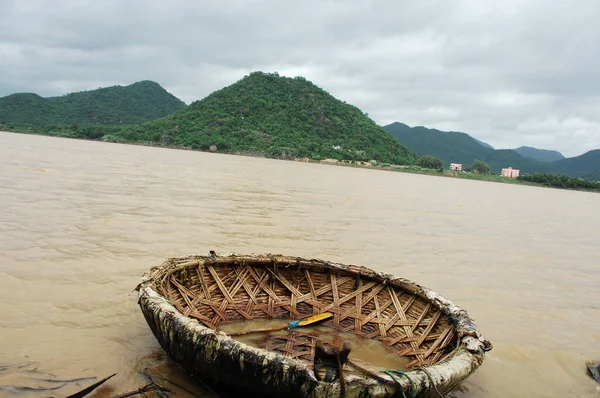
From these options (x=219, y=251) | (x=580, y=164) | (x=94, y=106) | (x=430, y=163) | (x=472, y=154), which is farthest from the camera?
(x=472, y=154)

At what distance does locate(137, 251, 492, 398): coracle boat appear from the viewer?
78.9 inches

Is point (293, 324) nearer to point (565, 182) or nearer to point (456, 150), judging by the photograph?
point (565, 182)

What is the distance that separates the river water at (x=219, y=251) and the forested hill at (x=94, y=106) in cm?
6049

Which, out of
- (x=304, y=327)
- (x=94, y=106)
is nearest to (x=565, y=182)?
(x=304, y=327)

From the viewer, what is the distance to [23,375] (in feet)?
8.07

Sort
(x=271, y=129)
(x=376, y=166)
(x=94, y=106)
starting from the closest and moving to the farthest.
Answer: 1. (x=376, y=166)
2. (x=271, y=129)
3. (x=94, y=106)

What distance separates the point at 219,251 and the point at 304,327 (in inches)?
109

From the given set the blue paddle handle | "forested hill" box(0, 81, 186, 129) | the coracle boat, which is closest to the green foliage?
the coracle boat

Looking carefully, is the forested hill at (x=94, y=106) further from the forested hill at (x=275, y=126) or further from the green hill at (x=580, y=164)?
the green hill at (x=580, y=164)

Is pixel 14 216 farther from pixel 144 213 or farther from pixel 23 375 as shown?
pixel 23 375

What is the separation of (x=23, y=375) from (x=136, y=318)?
1.08m

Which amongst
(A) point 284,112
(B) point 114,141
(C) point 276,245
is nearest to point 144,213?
(C) point 276,245

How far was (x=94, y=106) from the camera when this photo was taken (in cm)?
7475

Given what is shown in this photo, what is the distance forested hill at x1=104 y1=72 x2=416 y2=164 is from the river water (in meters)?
43.5
